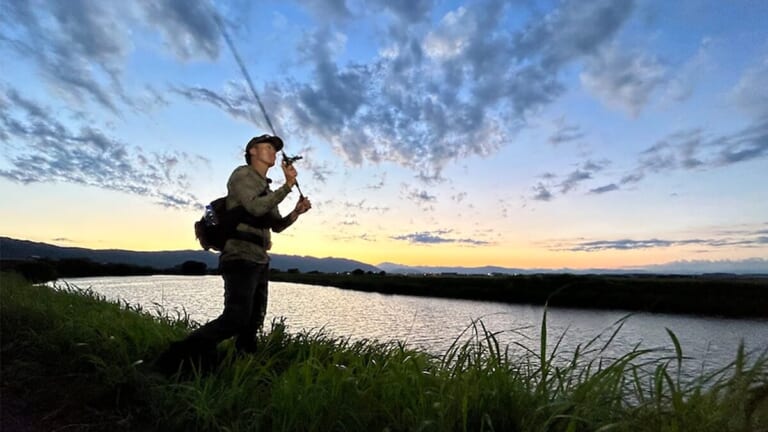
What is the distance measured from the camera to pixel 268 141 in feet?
16.5

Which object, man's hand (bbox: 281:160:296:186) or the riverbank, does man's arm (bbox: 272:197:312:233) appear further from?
the riverbank

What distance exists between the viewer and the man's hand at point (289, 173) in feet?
15.1

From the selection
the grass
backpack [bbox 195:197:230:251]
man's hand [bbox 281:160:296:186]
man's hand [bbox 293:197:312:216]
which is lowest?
the grass

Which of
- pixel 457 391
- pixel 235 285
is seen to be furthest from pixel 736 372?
pixel 235 285

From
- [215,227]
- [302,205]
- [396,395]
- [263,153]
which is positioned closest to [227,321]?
[215,227]

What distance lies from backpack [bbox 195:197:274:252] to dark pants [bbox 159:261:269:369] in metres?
0.25

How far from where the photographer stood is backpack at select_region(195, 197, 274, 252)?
15.2 feet

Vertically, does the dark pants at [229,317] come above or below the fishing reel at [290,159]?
below

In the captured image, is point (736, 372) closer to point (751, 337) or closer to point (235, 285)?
point (235, 285)

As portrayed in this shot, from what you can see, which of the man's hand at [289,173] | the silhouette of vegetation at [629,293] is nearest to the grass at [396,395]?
the man's hand at [289,173]

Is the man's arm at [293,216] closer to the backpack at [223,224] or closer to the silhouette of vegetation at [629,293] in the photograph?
the backpack at [223,224]

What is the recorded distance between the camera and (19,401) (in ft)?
12.7

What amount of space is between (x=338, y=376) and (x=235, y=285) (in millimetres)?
1323

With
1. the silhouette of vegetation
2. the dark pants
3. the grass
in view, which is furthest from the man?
the silhouette of vegetation
